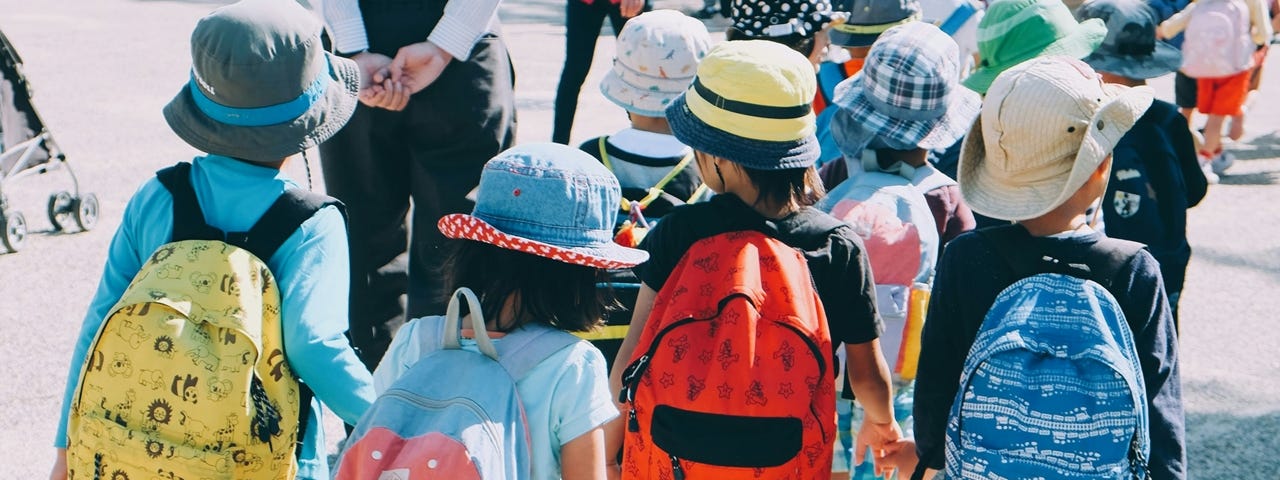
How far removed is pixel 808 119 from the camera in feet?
8.87

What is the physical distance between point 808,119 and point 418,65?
60.5 inches

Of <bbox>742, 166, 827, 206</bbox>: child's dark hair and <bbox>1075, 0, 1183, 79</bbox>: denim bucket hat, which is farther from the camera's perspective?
<bbox>1075, 0, 1183, 79</bbox>: denim bucket hat

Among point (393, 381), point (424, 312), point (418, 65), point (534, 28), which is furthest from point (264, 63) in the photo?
point (534, 28)

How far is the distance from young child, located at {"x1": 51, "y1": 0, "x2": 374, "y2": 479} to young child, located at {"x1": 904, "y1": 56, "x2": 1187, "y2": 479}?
3.84 ft

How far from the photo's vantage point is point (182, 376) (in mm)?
2281

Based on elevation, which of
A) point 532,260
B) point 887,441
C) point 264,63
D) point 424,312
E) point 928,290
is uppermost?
point 264,63

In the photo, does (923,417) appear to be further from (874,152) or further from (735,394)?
(874,152)

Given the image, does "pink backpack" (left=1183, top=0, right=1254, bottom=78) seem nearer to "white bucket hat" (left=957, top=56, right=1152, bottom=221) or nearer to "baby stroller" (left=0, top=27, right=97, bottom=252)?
"white bucket hat" (left=957, top=56, right=1152, bottom=221)

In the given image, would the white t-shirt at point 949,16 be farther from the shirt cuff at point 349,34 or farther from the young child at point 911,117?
the shirt cuff at point 349,34

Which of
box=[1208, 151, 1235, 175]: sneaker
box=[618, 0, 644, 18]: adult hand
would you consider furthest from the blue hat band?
box=[1208, 151, 1235, 175]: sneaker

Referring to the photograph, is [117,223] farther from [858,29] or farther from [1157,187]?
[1157,187]

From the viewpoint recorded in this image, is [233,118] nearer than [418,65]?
Yes

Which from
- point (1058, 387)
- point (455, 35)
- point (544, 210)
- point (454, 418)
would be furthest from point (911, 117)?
point (454, 418)

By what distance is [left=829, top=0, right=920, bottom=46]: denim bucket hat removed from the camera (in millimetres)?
4672
